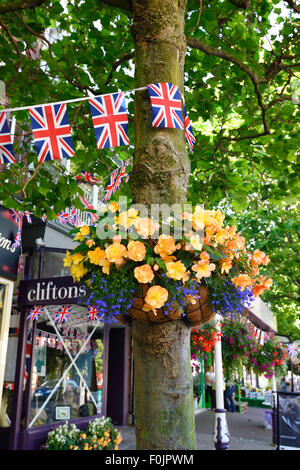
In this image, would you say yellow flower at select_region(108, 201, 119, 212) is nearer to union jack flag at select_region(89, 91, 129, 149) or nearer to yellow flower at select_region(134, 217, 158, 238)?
yellow flower at select_region(134, 217, 158, 238)

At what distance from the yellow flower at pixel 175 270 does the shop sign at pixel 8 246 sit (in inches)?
198

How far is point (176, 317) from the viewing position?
2068mm

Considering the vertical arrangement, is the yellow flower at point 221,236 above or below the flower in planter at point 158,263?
above

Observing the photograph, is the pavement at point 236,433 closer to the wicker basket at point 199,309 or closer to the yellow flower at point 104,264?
the wicker basket at point 199,309

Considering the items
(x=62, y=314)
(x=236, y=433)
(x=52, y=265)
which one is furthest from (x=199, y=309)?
(x=236, y=433)

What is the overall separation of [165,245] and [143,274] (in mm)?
190

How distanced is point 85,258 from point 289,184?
3909mm

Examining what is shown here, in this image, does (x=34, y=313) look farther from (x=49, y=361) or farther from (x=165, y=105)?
Result: (x=165, y=105)

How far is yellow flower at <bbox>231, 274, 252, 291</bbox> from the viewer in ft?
7.23

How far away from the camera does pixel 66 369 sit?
8.55m

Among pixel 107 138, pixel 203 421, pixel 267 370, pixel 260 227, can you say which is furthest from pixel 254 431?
pixel 107 138

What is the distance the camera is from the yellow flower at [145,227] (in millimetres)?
1966

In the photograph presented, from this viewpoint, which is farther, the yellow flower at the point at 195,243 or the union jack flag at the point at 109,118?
the union jack flag at the point at 109,118

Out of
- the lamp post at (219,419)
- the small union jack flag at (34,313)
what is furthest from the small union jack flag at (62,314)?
the lamp post at (219,419)
